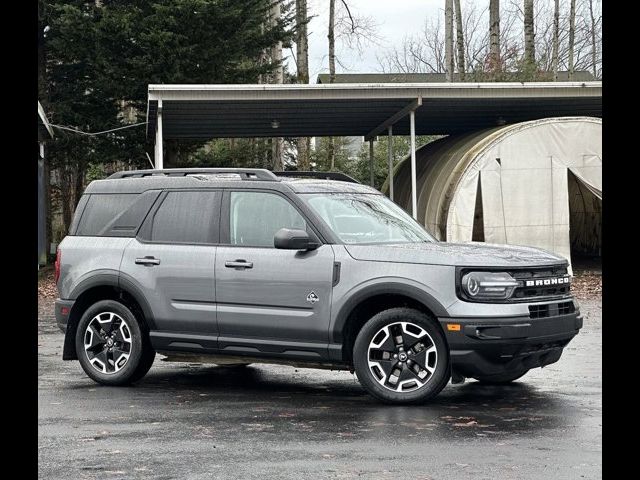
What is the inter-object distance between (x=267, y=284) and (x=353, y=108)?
16.6 metres

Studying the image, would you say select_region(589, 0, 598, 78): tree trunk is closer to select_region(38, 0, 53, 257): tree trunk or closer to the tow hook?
select_region(38, 0, 53, 257): tree trunk

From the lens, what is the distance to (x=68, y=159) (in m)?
32.8

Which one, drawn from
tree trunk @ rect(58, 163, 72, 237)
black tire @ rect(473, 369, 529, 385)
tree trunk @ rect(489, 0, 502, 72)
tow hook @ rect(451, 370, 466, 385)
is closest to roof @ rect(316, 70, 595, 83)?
tree trunk @ rect(489, 0, 502, 72)

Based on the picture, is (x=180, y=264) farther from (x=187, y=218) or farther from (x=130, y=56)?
(x=130, y=56)

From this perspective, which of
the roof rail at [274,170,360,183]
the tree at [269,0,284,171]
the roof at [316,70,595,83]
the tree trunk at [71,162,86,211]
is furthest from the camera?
the roof at [316,70,595,83]

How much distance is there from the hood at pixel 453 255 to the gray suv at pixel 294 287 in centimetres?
2

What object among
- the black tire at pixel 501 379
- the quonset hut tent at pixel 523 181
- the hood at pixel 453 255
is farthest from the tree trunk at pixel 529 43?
the hood at pixel 453 255

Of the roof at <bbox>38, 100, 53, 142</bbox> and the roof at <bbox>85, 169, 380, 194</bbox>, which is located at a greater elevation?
the roof at <bbox>38, 100, 53, 142</bbox>

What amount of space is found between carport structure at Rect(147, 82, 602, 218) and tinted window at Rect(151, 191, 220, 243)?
41.0 feet

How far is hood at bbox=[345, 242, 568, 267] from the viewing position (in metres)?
8.47

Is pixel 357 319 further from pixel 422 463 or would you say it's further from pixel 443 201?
pixel 443 201
